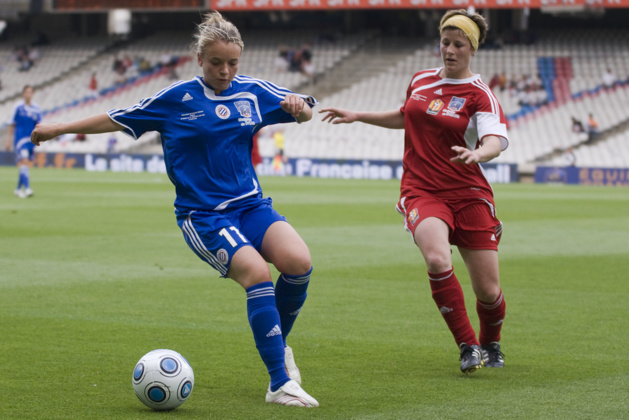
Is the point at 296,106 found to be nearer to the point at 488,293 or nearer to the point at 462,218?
the point at 462,218

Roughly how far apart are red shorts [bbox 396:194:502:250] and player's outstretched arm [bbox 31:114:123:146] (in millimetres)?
1811

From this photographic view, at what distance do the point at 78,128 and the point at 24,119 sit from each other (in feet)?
51.6

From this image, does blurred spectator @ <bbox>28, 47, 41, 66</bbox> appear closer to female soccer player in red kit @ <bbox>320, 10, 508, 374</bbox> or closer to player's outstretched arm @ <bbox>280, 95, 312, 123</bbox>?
female soccer player in red kit @ <bbox>320, 10, 508, 374</bbox>

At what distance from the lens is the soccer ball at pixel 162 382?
4.68 metres

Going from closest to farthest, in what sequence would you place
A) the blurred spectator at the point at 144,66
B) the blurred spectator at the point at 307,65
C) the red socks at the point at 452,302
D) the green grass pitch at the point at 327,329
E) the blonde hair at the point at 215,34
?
the green grass pitch at the point at 327,329, the blonde hair at the point at 215,34, the red socks at the point at 452,302, the blurred spectator at the point at 307,65, the blurred spectator at the point at 144,66

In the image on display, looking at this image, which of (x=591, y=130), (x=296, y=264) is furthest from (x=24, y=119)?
(x=591, y=130)

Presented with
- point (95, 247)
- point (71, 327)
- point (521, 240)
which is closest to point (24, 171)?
point (95, 247)

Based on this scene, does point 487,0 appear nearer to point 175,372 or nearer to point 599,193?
point 599,193

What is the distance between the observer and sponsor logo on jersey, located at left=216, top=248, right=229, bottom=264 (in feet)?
16.4

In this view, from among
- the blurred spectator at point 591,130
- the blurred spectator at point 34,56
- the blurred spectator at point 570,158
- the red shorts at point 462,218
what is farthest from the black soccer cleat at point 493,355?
the blurred spectator at point 34,56

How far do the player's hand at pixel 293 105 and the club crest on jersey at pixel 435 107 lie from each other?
36.1 inches

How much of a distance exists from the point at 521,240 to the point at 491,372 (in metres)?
8.39

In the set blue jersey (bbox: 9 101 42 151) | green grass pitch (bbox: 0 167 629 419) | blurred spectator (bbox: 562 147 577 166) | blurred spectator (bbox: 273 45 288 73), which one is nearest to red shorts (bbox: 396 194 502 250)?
green grass pitch (bbox: 0 167 629 419)

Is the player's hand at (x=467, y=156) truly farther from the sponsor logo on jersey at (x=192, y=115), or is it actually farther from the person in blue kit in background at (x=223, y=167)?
the sponsor logo on jersey at (x=192, y=115)
